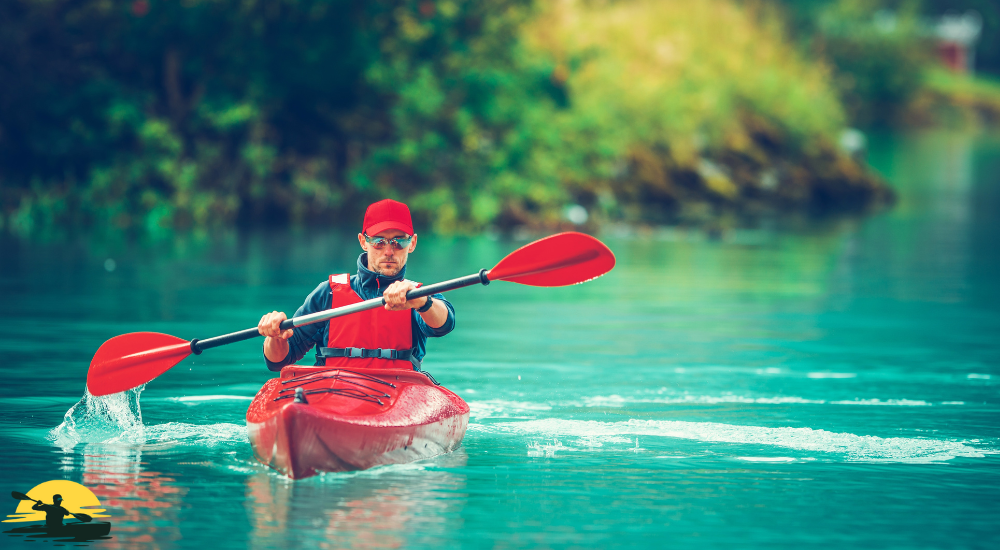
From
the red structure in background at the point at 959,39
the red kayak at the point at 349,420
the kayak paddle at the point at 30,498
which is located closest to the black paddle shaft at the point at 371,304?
the red kayak at the point at 349,420

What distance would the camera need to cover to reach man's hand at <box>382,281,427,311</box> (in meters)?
6.18

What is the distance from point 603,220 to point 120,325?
13.9 metres

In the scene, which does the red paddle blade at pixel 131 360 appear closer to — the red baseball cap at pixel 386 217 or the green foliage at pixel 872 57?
the red baseball cap at pixel 386 217

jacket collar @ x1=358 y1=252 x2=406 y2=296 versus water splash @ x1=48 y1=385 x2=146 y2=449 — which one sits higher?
jacket collar @ x1=358 y1=252 x2=406 y2=296

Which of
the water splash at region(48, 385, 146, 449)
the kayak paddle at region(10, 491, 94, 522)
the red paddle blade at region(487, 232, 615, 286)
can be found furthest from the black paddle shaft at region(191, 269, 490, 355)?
the kayak paddle at region(10, 491, 94, 522)

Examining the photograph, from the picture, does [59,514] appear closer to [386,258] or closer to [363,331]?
[363,331]

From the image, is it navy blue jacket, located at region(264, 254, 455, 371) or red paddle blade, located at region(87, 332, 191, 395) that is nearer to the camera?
navy blue jacket, located at region(264, 254, 455, 371)

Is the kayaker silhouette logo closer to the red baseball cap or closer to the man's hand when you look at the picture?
the man's hand

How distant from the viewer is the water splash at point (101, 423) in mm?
6898

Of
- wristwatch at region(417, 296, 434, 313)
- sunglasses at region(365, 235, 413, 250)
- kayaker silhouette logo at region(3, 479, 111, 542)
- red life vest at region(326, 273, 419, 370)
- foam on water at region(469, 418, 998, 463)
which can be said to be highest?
sunglasses at region(365, 235, 413, 250)

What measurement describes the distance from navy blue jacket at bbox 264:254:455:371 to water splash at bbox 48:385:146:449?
0.90 metres

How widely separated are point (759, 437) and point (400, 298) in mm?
2070

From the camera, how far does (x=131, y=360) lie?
287 inches

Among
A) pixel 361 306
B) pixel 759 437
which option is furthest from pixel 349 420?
pixel 759 437
